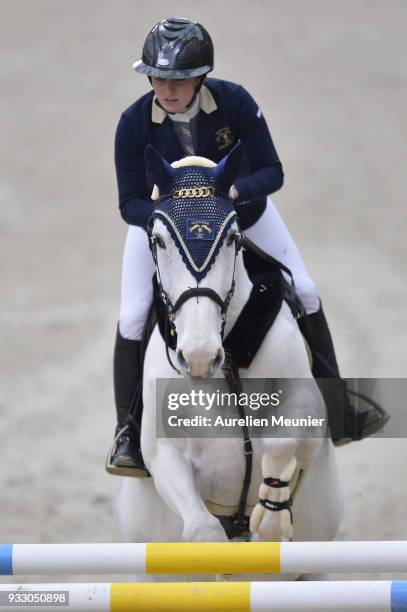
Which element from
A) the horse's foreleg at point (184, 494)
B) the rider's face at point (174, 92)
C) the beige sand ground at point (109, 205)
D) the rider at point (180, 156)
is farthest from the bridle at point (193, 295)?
the beige sand ground at point (109, 205)

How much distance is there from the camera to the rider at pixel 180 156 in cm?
521

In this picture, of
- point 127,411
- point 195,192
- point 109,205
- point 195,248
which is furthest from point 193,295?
point 109,205

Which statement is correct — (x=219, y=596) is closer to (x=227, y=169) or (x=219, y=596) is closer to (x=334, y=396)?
(x=227, y=169)

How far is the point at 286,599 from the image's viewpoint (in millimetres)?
4055

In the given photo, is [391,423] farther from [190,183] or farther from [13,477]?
[13,477]

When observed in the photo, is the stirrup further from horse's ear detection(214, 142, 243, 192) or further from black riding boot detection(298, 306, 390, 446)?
horse's ear detection(214, 142, 243, 192)

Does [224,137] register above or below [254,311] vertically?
above

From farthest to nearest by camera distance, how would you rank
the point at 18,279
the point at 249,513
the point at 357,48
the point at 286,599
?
1. the point at 357,48
2. the point at 18,279
3. the point at 249,513
4. the point at 286,599

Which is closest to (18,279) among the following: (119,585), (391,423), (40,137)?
(40,137)

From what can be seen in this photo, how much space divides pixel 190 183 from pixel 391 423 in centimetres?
278

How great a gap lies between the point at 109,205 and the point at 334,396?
10.9 metres

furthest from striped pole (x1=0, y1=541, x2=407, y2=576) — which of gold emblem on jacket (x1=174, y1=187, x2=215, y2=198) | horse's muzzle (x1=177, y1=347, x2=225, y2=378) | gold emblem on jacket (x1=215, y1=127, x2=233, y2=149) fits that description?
gold emblem on jacket (x1=215, y1=127, x2=233, y2=149)

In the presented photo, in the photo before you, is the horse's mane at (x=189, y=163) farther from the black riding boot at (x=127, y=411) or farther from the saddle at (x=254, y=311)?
the black riding boot at (x=127, y=411)

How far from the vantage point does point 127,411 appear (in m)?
5.89
